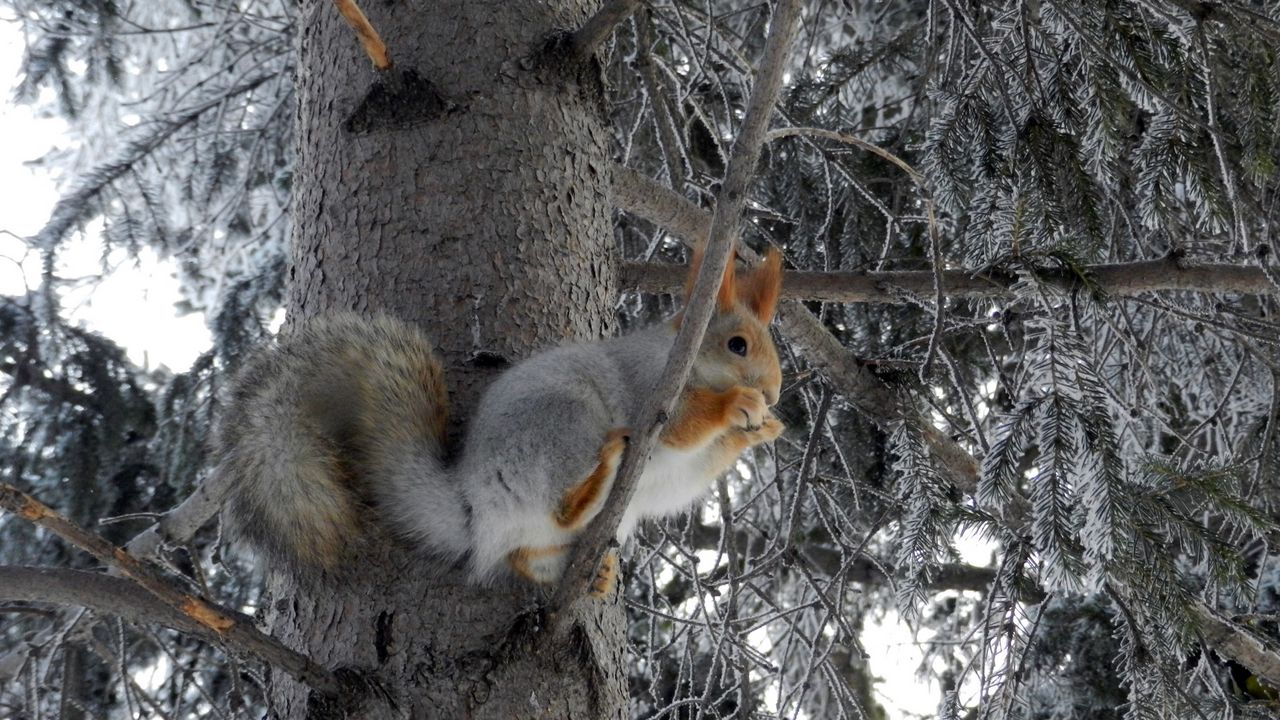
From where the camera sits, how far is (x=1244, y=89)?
5.50 ft

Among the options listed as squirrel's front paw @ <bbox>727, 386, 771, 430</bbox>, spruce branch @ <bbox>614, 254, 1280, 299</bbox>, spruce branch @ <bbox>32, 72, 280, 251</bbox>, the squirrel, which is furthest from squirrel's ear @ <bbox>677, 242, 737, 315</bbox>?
spruce branch @ <bbox>32, 72, 280, 251</bbox>

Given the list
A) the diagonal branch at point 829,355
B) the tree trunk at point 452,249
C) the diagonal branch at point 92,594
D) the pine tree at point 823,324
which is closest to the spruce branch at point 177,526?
the pine tree at point 823,324

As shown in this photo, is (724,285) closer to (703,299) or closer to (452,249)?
(452,249)

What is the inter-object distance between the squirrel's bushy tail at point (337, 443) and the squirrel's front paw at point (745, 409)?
36 cm

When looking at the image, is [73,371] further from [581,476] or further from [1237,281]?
[1237,281]

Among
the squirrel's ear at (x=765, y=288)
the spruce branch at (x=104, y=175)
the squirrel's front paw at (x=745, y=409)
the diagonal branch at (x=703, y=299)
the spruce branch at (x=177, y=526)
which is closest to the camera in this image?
the diagonal branch at (x=703, y=299)

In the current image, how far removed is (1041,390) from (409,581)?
0.83 meters

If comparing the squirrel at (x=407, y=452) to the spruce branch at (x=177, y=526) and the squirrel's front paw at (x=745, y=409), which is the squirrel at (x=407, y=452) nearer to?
the squirrel's front paw at (x=745, y=409)

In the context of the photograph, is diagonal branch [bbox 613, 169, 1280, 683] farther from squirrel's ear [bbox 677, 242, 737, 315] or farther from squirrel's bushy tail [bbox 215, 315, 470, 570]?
squirrel's bushy tail [bbox 215, 315, 470, 570]

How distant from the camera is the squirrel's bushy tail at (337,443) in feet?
4.07

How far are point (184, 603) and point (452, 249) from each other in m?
0.55

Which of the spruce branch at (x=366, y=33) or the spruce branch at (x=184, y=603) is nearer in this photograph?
the spruce branch at (x=184, y=603)

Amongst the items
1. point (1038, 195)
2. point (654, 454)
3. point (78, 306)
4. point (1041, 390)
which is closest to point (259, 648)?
point (654, 454)

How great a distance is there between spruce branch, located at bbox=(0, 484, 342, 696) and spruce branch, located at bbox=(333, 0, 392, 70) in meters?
0.64
